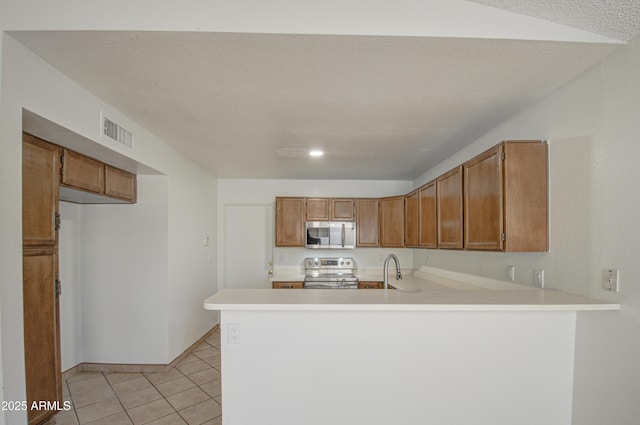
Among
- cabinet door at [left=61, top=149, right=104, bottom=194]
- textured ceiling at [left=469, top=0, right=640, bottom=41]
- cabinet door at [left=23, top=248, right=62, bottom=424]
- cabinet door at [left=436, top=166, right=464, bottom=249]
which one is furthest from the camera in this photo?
cabinet door at [left=436, top=166, right=464, bottom=249]

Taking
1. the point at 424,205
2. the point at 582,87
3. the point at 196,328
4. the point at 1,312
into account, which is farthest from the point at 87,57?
the point at 196,328

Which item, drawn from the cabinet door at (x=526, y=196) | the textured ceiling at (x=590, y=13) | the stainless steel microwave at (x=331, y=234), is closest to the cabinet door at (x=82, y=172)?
the stainless steel microwave at (x=331, y=234)

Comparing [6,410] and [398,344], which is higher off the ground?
[398,344]

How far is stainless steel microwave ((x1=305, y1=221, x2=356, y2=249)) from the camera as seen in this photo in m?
4.78

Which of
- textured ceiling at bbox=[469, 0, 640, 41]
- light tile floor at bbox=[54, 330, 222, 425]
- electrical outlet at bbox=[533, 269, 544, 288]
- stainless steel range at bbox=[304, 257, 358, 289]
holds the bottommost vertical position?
light tile floor at bbox=[54, 330, 222, 425]

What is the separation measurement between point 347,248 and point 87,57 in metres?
3.80

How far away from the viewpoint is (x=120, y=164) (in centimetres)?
290

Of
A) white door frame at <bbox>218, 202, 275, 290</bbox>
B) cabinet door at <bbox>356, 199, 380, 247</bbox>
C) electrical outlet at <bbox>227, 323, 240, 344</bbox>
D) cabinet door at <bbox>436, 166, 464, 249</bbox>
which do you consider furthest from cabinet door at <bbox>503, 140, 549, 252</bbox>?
white door frame at <bbox>218, 202, 275, 290</bbox>

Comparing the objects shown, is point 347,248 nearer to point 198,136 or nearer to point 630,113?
point 198,136

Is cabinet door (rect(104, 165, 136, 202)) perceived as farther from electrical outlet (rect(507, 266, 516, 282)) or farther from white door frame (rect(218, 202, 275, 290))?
electrical outlet (rect(507, 266, 516, 282))

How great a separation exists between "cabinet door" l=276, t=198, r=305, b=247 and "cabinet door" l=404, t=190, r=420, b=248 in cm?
152

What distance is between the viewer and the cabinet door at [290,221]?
4.83m

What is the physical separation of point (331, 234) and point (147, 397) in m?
2.92

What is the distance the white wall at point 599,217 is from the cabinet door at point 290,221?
324 cm
